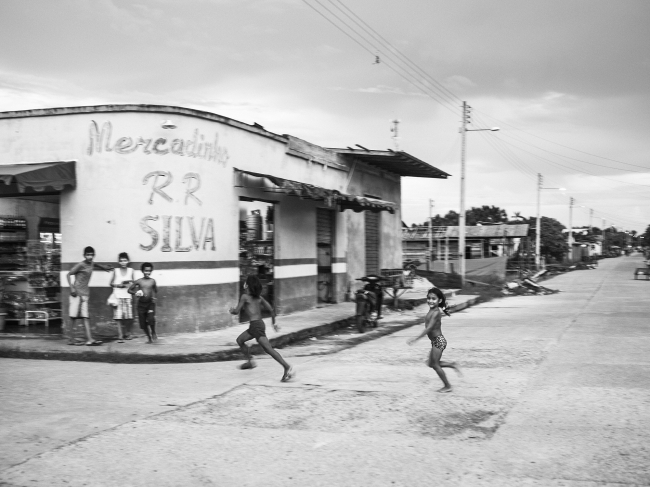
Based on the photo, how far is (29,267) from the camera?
1415 centimetres

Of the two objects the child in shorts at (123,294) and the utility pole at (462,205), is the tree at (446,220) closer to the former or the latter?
the utility pole at (462,205)

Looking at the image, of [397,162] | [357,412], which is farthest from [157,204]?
[397,162]

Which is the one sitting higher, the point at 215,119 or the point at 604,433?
the point at 215,119

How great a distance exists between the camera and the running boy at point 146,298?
11469 millimetres

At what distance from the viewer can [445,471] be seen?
4.94 metres

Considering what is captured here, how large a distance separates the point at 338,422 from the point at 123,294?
6647mm

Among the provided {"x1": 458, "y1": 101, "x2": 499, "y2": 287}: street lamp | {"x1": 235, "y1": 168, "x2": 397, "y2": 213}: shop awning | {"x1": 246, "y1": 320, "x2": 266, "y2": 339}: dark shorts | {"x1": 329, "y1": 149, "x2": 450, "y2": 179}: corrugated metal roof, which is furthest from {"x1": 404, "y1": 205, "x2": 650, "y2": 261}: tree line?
{"x1": 246, "y1": 320, "x2": 266, "y2": 339}: dark shorts

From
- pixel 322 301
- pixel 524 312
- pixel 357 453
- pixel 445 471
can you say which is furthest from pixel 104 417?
pixel 524 312

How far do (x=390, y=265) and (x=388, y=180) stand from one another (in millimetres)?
3080

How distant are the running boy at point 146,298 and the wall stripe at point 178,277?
2.38ft

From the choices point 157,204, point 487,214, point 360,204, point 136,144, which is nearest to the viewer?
point 136,144

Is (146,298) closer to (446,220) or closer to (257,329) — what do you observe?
(257,329)

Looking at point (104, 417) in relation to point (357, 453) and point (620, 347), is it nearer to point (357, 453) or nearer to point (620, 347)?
point (357, 453)

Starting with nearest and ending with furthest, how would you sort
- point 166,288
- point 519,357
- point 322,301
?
point 519,357
point 166,288
point 322,301
